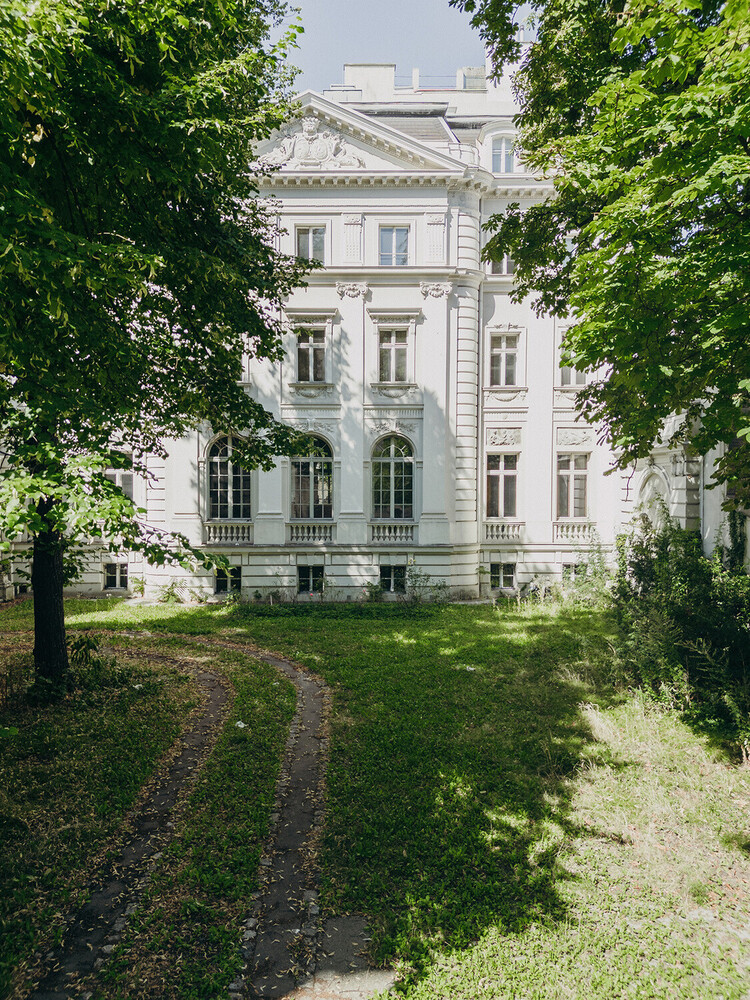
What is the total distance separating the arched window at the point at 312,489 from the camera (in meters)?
18.3

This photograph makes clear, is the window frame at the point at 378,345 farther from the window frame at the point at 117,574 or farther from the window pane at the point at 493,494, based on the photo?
the window frame at the point at 117,574

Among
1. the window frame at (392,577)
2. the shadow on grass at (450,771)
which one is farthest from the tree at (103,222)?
the window frame at (392,577)

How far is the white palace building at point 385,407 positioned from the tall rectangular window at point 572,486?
316mm

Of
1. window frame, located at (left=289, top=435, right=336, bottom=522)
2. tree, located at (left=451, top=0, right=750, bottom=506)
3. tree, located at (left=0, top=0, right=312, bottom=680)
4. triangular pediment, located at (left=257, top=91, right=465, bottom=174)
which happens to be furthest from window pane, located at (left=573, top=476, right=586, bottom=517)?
tree, located at (left=0, top=0, right=312, bottom=680)

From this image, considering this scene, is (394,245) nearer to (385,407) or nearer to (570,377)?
(385,407)

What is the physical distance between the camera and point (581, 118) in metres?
9.26

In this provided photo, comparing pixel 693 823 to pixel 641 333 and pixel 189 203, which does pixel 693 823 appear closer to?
pixel 641 333

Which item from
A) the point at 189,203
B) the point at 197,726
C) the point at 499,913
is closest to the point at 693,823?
the point at 499,913

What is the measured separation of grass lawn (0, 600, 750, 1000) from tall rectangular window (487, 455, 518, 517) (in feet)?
29.6

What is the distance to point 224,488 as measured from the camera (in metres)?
18.3

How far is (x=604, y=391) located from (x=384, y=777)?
7.24 meters

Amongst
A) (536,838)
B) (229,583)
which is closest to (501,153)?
(229,583)

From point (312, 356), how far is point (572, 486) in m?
9.73

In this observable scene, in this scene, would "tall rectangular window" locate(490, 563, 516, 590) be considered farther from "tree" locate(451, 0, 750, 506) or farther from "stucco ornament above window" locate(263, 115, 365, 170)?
"stucco ornament above window" locate(263, 115, 365, 170)
